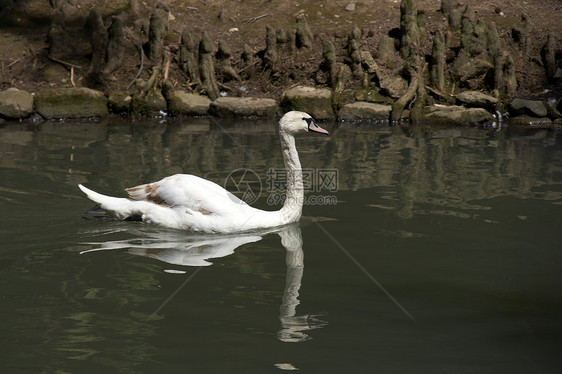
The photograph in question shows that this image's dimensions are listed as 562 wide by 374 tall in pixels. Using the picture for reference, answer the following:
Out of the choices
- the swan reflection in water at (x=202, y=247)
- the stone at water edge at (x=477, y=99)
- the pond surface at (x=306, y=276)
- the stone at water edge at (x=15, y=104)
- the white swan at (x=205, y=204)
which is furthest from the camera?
the stone at water edge at (x=477, y=99)

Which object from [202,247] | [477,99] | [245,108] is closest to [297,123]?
[202,247]

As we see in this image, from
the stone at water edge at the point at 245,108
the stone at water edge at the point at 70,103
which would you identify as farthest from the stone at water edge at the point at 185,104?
the stone at water edge at the point at 70,103

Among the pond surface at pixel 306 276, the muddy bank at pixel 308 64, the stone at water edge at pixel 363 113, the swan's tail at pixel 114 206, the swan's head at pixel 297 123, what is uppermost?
the muddy bank at pixel 308 64

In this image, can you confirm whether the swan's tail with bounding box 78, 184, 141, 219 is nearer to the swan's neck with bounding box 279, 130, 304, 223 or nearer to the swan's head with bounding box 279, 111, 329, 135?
the swan's neck with bounding box 279, 130, 304, 223

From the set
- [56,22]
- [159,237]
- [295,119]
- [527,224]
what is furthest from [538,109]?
[56,22]

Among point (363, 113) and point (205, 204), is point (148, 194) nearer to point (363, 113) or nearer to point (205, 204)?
point (205, 204)

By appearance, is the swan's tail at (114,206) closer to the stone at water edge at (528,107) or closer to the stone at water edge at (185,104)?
the stone at water edge at (185,104)

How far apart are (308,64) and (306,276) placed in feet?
43.2

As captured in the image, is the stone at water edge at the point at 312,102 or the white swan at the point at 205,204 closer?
the white swan at the point at 205,204

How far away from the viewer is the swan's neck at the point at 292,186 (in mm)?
7766

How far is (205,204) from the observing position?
747cm

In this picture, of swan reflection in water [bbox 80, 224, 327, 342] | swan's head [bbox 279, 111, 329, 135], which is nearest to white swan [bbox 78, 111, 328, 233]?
swan's head [bbox 279, 111, 329, 135]

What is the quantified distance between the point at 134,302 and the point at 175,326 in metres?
0.62

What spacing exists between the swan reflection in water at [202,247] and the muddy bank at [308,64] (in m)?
9.48
